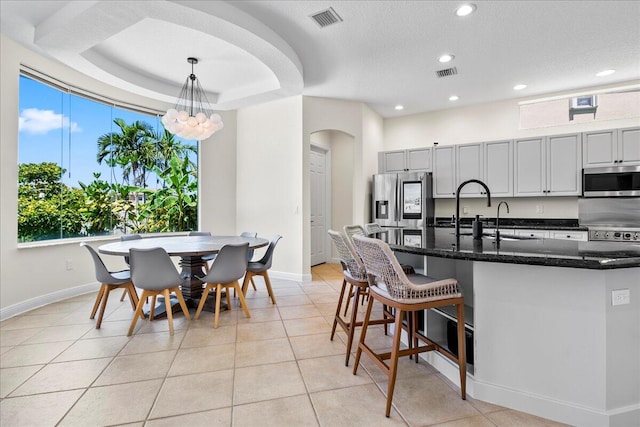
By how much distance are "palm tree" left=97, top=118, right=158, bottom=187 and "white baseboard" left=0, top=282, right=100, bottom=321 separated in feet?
5.50

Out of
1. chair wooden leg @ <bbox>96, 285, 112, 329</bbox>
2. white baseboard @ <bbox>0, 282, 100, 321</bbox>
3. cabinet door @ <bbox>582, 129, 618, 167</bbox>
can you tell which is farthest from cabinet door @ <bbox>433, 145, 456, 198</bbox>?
white baseboard @ <bbox>0, 282, 100, 321</bbox>

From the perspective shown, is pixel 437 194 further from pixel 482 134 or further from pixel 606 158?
pixel 606 158

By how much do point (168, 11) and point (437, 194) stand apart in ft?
15.0

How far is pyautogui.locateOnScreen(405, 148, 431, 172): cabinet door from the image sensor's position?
5.54 meters

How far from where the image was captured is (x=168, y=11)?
266 cm

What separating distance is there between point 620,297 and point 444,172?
4.02 meters

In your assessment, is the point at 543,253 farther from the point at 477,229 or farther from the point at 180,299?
the point at 180,299

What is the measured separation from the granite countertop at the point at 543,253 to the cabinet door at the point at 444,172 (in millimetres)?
3286

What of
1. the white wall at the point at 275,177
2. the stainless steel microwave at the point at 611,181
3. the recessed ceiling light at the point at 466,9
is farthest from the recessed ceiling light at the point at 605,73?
the white wall at the point at 275,177

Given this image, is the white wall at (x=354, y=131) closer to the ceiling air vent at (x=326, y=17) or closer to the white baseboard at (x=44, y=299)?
the ceiling air vent at (x=326, y=17)

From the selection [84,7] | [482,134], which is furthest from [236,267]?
[482,134]

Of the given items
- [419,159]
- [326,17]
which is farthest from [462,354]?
[419,159]

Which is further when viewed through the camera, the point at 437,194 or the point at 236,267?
the point at 437,194

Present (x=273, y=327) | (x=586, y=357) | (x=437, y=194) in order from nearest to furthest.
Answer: (x=586, y=357) → (x=273, y=327) → (x=437, y=194)
